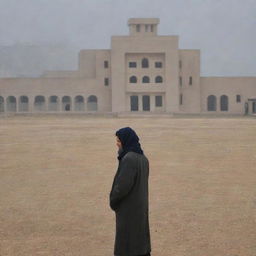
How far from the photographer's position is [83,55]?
194 ft

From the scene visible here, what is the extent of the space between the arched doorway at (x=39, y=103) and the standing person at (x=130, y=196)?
174 ft

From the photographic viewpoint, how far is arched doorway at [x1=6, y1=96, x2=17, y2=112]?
2241 inches

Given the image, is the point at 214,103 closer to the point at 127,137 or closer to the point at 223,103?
the point at 223,103

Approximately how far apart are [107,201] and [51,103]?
49.2m

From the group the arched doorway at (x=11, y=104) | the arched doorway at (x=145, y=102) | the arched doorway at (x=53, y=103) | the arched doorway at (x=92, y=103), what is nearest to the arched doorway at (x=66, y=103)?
the arched doorway at (x=53, y=103)

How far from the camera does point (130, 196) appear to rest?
4.79 m

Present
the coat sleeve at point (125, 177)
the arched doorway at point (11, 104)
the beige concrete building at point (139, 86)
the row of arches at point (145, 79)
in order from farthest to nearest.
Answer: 1. the arched doorway at point (11, 104)
2. the row of arches at point (145, 79)
3. the beige concrete building at point (139, 86)
4. the coat sleeve at point (125, 177)

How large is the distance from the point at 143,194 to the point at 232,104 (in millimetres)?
53513

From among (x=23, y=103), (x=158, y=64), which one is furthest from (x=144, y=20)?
(x=23, y=103)

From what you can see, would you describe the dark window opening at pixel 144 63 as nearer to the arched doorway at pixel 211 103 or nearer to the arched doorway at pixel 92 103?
the arched doorway at pixel 92 103

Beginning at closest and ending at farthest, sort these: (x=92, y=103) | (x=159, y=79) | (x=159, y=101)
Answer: (x=159, y=79) → (x=159, y=101) → (x=92, y=103)

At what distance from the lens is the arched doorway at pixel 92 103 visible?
56.4m

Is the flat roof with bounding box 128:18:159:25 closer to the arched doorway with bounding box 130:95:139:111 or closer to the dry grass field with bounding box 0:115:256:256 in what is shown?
the arched doorway with bounding box 130:95:139:111

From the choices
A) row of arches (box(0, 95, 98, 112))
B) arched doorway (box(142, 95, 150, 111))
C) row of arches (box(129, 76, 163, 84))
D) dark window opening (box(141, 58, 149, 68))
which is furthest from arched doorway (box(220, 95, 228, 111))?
row of arches (box(0, 95, 98, 112))
